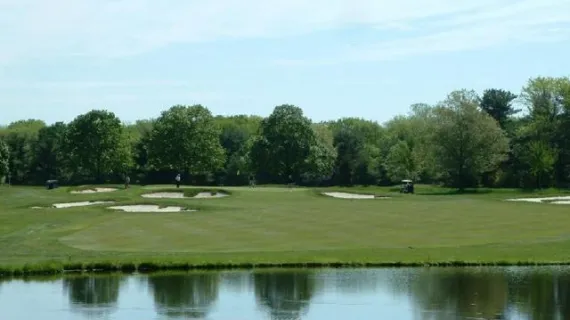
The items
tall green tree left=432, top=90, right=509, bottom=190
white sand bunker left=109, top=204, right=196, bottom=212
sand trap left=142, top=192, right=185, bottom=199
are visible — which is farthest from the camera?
tall green tree left=432, top=90, right=509, bottom=190

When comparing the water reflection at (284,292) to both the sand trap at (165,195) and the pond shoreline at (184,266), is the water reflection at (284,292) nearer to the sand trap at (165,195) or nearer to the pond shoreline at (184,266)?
the pond shoreline at (184,266)

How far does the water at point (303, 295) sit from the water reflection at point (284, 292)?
33mm

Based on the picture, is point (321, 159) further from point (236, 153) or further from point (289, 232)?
point (289, 232)

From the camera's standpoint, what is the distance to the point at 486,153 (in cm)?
9356

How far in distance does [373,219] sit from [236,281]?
2119 cm

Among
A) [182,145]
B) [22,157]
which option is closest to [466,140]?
[182,145]

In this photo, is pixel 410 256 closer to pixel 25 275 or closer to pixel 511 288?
pixel 511 288

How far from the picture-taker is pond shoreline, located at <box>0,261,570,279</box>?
3700cm

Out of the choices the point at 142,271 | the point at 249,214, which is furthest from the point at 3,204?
the point at 142,271

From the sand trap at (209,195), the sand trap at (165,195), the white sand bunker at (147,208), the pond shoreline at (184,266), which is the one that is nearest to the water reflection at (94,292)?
the pond shoreline at (184,266)

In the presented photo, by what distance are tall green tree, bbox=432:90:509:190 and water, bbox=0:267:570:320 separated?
5726 cm

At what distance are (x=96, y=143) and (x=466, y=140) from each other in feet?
162

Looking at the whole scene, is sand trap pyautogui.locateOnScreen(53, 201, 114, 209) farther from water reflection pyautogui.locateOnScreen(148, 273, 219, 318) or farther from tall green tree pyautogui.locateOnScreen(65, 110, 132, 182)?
tall green tree pyautogui.locateOnScreen(65, 110, 132, 182)

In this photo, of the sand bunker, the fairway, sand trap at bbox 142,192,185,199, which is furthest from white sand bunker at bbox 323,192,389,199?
sand trap at bbox 142,192,185,199
